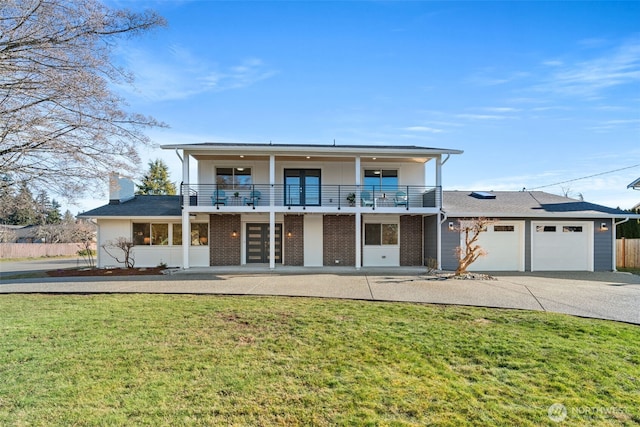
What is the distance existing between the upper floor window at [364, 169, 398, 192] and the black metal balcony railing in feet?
0.51

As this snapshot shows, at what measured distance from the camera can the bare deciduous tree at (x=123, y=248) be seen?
46.1 feet

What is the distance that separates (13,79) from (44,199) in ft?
8.12

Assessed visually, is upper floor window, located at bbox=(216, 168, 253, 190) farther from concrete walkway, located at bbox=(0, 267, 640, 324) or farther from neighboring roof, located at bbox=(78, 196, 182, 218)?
concrete walkway, located at bbox=(0, 267, 640, 324)

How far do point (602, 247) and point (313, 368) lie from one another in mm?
16464

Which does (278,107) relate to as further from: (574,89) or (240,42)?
(574,89)

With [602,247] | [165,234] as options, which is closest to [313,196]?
[165,234]

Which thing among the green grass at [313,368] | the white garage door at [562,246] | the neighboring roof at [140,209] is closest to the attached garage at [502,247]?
the white garage door at [562,246]

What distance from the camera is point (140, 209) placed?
50.4ft

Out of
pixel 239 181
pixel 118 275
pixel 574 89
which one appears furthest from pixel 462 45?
pixel 118 275

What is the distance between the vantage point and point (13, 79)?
4512 millimetres

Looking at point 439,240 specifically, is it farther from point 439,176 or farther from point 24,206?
point 24,206

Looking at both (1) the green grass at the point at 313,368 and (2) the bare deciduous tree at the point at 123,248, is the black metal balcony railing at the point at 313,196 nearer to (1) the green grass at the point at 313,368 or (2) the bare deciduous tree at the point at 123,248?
(2) the bare deciduous tree at the point at 123,248

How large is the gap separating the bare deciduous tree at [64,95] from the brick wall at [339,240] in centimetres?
1016

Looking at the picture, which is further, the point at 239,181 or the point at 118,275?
the point at 239,181
